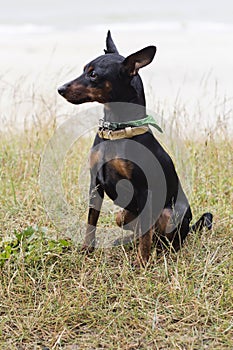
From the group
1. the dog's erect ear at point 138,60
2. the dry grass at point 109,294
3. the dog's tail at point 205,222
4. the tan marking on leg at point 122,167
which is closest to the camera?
the dry grass at point 109,294

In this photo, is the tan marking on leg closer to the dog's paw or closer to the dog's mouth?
the dog's mouth

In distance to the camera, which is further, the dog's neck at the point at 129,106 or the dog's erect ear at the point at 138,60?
the dog's neck at the point at 129,106

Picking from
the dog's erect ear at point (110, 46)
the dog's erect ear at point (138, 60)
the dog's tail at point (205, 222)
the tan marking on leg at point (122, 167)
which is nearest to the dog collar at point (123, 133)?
the tan marking on leg at point (122, 167)

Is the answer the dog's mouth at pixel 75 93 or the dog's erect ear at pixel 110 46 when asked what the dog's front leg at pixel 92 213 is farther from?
the dog's erect ear at pixel 110 46

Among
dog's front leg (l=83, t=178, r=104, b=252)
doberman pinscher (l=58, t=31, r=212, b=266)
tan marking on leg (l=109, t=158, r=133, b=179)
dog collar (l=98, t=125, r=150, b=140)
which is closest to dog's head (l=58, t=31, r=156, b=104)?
doberman pinscher (l=58, t=31, r=212, b=266)

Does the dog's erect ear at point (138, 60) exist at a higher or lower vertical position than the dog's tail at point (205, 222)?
higher

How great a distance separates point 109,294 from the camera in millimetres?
3037

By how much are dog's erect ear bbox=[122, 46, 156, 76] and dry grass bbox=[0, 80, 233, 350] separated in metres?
1.05

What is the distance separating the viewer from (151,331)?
2691 millimetres

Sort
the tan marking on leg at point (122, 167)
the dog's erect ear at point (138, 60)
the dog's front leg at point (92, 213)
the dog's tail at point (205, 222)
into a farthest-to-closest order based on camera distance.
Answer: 1. the dog's tail at point (205, 222)
2. the dog's front leg at point (92, 213)
3. the tan marking on leg at point (122, 167)
4. the dog's erect ear at point (138, 60)

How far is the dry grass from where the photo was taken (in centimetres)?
268

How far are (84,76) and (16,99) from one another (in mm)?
2100

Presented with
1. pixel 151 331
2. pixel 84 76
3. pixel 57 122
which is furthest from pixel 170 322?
pixel 57 122

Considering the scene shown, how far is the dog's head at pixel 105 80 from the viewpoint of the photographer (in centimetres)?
308
